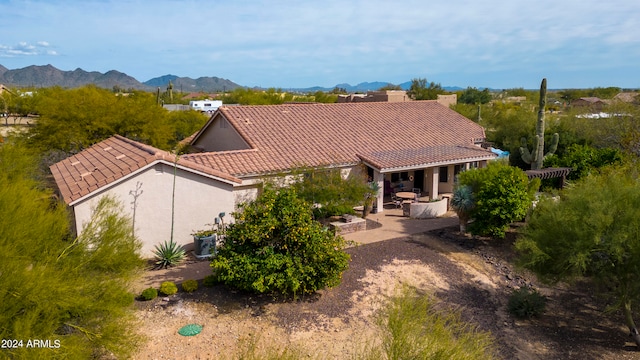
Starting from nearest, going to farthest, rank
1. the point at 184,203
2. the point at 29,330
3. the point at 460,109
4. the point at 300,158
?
the point at 29,330, the point at 184,203, the point at 300,158, the point at 460,109

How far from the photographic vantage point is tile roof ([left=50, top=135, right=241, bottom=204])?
1689 cm

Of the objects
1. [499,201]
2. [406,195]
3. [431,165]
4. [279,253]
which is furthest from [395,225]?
[279,253]

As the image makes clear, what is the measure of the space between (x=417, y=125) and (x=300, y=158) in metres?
10.7

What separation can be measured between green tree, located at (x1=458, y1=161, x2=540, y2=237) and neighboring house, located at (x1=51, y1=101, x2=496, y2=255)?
198 inches

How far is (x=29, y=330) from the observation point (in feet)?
25.2

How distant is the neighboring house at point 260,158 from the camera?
17.6 m

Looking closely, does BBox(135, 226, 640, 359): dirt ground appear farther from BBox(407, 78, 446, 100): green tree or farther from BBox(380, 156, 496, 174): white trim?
BBox(407, 78, 446, 100): green tree

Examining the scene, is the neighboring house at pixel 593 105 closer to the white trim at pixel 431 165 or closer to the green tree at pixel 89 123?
the white trim at pixel 431 165

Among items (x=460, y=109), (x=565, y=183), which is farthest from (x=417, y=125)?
(x=460, y=109)

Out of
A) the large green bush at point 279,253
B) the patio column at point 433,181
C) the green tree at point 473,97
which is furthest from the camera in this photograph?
the green tree at point 473,97

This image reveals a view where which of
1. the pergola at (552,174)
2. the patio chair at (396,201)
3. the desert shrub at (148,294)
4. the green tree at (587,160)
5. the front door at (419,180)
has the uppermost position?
the green tree at (587,160)

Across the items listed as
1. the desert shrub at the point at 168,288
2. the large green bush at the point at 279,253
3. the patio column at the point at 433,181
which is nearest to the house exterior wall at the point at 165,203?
the desert shrub at the point at 168,288

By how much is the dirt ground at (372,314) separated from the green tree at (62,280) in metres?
2.76

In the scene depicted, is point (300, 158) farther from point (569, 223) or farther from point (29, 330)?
point (29, 330)
